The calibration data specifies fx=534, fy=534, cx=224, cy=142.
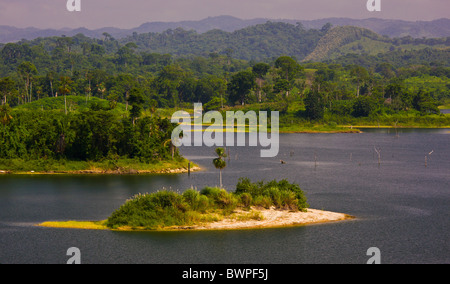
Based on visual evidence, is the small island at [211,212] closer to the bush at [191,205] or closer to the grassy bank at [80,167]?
the bush at [191,205]

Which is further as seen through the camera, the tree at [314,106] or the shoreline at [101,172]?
the tree at [314,106]

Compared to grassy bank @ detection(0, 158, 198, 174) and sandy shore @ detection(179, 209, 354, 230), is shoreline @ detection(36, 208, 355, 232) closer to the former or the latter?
sandy shore @ detection(179, 209, 354, 230)

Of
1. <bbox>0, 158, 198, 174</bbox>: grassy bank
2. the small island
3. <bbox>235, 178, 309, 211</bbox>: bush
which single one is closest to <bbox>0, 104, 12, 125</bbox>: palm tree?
<bbox>0, 158, 198, 174</bbox>: grassy bank

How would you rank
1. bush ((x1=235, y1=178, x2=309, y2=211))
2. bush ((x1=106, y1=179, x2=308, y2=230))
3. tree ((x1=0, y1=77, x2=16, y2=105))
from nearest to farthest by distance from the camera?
bush ((x1=106, y1=179, x2=308, y2=230)) < bush ((x1=235, y1=178, x2=309, y2=211)) < tree ((x1=0, y1=77, x2=16, y2=105))

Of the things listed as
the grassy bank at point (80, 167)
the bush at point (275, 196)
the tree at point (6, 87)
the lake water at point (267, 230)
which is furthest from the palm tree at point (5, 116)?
the tree at point (6, 87)

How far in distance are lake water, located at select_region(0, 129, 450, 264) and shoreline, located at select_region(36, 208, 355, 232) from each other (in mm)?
1234

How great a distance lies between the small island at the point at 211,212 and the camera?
57.3 m

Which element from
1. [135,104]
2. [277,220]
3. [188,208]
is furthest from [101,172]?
[277,220]

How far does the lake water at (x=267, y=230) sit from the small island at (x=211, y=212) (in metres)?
1.62

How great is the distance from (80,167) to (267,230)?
156 ft

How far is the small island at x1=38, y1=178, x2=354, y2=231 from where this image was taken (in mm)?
57344

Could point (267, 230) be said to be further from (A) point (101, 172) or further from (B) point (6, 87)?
(B) point (6, 87)
